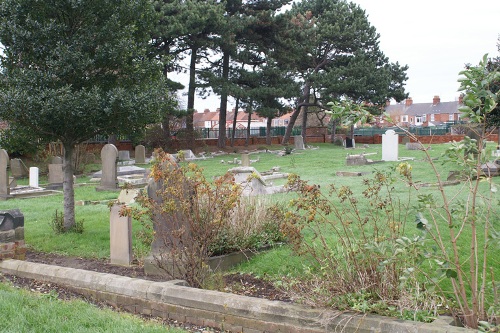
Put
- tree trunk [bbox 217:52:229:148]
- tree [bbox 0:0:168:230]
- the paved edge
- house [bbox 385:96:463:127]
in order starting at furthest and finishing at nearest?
house [bbox 385:96:463:127] < tree trunk [bbox 217:52:229:148] < tree [bbox 0:0:168:230] < the paved edge

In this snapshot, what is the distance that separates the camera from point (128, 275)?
7.23m

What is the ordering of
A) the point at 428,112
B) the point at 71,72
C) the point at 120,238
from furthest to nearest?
the point at 428,112, the point at 71,72, the point at 120,238

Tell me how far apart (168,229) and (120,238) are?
1178 millimetres

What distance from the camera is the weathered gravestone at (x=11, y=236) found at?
8.16 m

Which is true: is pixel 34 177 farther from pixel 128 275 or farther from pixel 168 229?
pixel 168 229

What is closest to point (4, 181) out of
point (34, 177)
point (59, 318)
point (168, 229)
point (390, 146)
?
point (34, 177)

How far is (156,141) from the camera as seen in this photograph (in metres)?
36.0

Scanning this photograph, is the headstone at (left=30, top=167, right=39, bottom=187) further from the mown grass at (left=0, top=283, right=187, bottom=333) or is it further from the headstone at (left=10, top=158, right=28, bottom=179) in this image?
the mown grass at (left=0, top=283, right=187, bottom=333)

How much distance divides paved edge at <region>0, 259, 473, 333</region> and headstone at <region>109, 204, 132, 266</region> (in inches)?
39.4

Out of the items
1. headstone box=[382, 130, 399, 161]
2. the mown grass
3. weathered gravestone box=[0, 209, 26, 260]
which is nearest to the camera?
the mown grass

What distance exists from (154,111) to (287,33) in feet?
94.6

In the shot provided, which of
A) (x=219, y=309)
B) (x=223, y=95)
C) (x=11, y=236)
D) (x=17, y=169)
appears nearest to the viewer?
(x=219, y=309)

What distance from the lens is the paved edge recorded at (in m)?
4.61

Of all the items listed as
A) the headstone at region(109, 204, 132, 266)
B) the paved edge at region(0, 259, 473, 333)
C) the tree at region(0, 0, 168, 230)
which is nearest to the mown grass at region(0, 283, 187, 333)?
the paved edge at region(0, 259, 473, 333)
